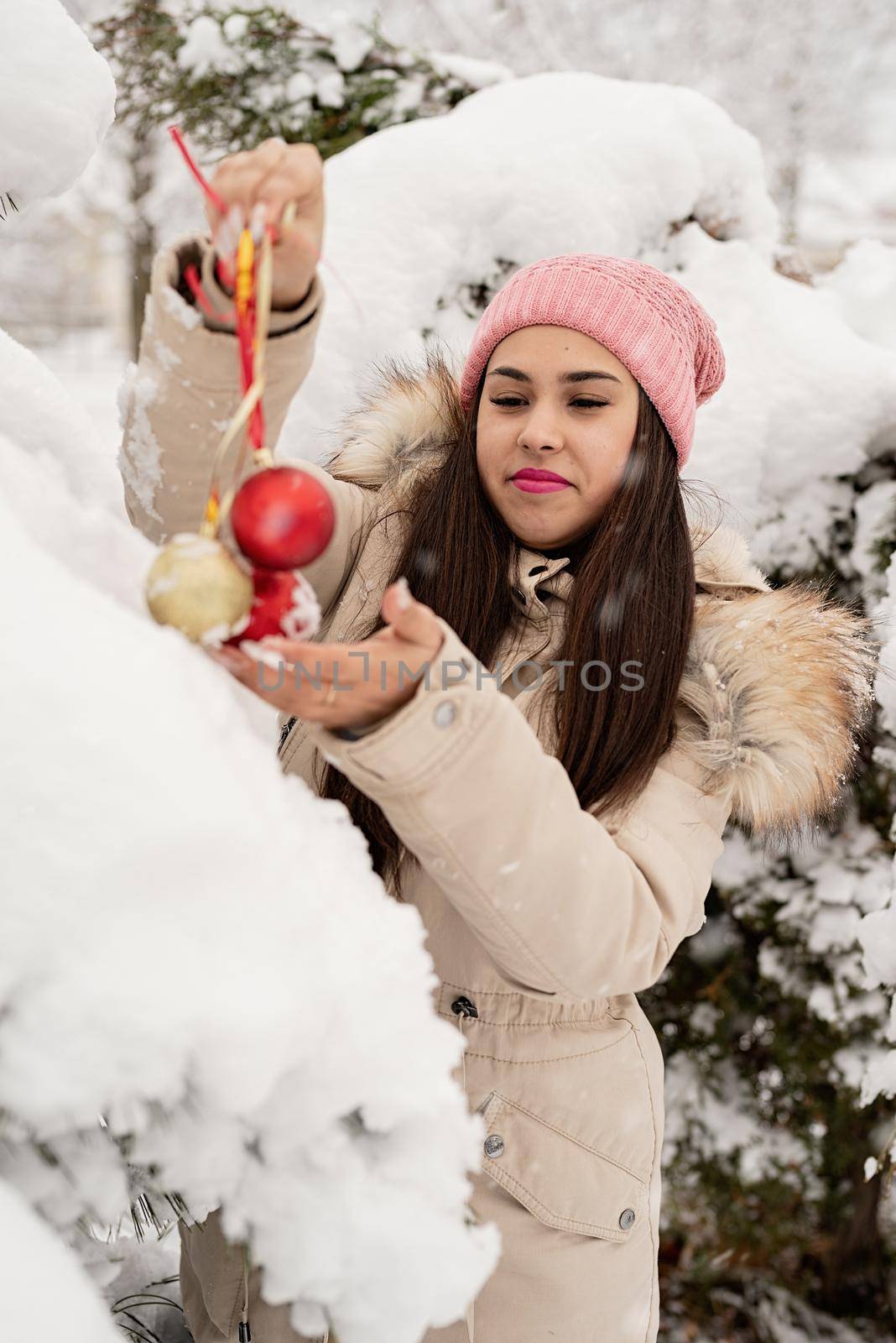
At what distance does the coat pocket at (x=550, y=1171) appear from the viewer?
4.11 ft

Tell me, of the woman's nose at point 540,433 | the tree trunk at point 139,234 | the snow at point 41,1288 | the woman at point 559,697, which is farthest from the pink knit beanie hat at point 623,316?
Answer: the tree trunk at point 139,234

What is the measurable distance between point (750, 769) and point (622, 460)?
511 mm

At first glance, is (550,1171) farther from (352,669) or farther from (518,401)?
(518,401)

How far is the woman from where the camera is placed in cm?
95

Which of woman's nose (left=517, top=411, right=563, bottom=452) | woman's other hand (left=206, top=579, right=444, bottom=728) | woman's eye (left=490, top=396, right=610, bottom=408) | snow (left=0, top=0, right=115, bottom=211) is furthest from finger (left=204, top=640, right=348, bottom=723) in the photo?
woman's eye (left=490, top=396, right=610, bottom=408)

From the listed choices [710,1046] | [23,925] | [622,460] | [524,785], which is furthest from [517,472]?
[710,1046]

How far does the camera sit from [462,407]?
67.8 inches

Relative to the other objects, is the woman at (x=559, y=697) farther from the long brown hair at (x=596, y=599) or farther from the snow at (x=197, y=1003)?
the snow at (x=197, y=1003)

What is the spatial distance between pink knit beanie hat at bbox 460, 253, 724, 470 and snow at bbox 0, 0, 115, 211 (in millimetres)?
708

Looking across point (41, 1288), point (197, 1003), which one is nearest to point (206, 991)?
point (197, 1003)

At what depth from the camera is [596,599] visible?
1398 mm

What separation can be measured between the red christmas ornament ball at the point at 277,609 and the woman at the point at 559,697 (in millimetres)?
212

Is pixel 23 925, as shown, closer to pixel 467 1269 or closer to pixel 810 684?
pixel 467 1269

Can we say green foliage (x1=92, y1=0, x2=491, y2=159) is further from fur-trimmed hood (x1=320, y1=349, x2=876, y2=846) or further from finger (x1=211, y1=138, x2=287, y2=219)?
finger (x1=211, y1=138, x2=287, y2=219)
